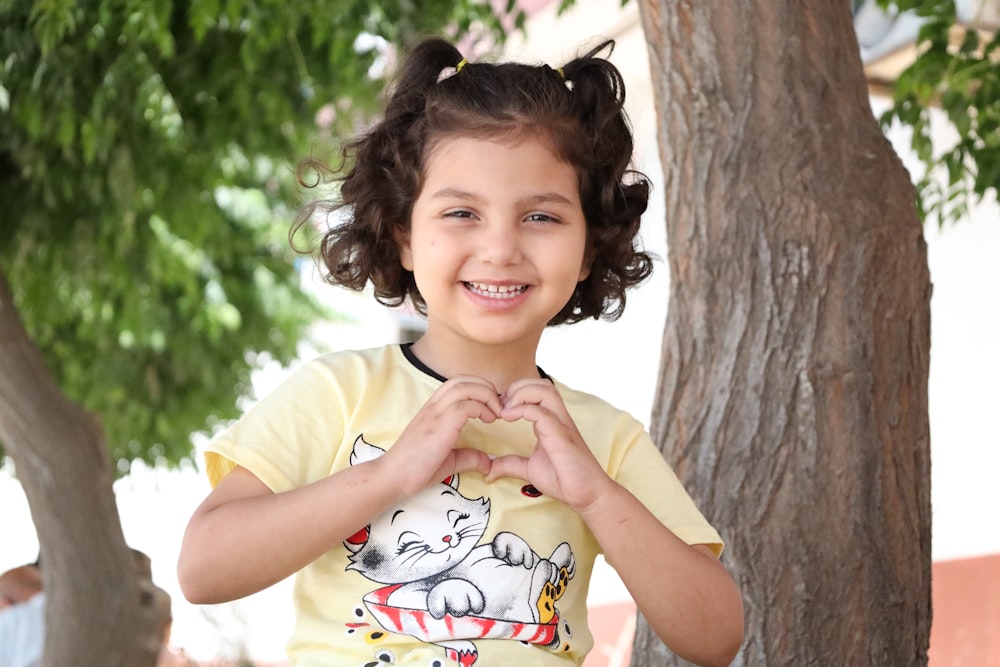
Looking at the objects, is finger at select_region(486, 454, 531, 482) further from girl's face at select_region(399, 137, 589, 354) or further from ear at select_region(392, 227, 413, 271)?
ear at select_region(392, 227, 413, 271)

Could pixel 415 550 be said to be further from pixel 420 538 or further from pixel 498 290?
pixel 498 290

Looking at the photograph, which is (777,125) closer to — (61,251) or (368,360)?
(368,360)

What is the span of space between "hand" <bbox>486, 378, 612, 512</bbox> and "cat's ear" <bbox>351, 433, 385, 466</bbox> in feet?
0.72

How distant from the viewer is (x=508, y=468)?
188cm

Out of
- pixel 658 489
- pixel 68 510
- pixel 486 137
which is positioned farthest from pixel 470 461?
pixel 68 510

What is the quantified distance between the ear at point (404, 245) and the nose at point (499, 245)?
32cm

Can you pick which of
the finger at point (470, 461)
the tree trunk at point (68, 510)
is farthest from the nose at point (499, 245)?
the tree trunk at point (68, 510)

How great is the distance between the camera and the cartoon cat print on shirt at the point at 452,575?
5.93 feet

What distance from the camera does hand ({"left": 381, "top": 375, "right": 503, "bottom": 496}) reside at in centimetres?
176

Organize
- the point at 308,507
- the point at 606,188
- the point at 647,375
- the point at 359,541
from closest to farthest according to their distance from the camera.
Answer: the point at 308,507 < the point at 359,541 < the point at 606,188 < the point at 647,375

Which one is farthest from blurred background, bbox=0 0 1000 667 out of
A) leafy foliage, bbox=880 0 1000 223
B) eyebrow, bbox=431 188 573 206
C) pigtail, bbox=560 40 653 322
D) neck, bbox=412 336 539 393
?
eyebrow, bbox=431 188 573 206

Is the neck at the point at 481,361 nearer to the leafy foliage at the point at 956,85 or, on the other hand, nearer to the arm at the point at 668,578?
the arm at the point at 668,578

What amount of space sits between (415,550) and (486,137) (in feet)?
2.11

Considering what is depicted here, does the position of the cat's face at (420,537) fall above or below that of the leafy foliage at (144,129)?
below
